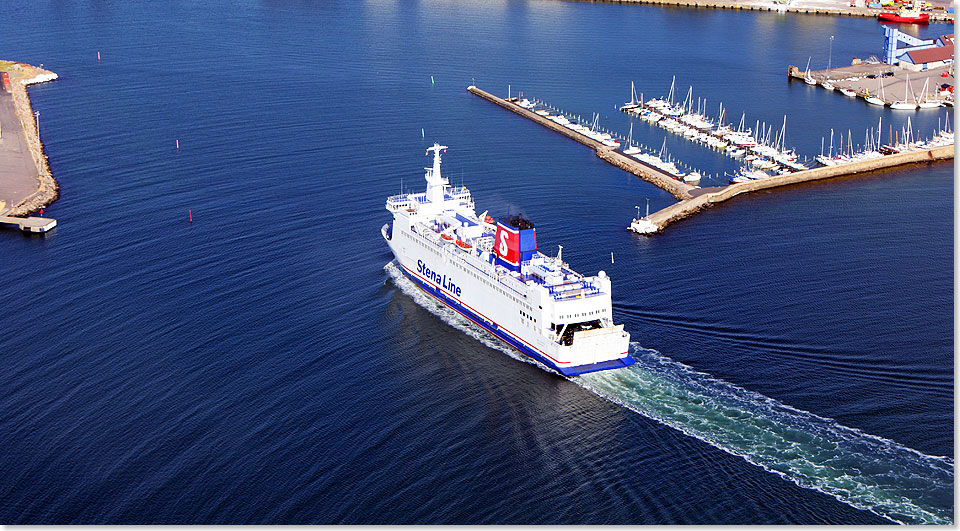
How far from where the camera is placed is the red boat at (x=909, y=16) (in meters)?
168

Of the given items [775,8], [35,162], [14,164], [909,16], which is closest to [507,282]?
[35,162]

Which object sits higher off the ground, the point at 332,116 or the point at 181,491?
the point at 332,116

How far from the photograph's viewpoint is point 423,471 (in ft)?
162

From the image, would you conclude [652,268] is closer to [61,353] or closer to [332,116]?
[61,353]

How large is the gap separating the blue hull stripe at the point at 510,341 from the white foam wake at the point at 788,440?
492 mm

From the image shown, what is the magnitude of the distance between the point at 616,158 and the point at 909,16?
93168 millimetres

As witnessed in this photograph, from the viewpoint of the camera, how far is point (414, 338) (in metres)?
63.9

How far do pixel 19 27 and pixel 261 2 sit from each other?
130ft

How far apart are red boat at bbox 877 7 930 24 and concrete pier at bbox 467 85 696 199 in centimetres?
8492

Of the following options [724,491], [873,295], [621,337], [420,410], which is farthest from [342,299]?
[873,295]

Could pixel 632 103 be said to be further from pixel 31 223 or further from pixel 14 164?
pixel 31 223

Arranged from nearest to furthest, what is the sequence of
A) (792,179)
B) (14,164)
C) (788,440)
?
(788,440), (14,164), (792,179)

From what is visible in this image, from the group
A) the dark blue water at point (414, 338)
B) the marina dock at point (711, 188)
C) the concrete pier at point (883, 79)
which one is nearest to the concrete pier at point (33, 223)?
the dark blue water at point (414, 338)

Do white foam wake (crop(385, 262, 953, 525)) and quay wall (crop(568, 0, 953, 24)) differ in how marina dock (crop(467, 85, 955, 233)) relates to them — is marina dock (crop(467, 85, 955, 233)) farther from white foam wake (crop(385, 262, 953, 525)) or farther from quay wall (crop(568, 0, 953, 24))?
quay wall (crop(568, 0, 953, 24))
